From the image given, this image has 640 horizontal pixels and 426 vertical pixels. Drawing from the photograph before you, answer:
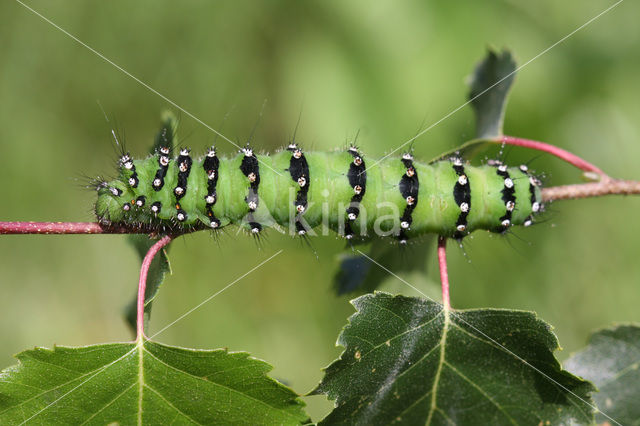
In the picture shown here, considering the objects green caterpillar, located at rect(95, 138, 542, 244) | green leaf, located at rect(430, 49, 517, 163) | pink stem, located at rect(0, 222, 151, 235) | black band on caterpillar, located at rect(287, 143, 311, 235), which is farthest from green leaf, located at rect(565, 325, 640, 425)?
pink stem, located at rect(0, 222, 151, 235)

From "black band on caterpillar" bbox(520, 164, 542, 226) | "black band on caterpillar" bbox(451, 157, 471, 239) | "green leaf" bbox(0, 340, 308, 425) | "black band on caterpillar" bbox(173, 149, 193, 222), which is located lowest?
"green leaf" bbox(0, 340, 308, 425)

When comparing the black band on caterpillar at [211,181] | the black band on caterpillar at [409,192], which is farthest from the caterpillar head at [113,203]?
the black band on caterpillar at [409,192]

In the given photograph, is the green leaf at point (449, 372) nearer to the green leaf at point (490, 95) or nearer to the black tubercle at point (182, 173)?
the black tubercle at point (182, 173)

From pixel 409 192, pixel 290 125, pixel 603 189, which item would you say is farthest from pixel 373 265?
pixel 290 125

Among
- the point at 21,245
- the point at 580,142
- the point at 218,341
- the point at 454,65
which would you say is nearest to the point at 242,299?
the point at 218,341

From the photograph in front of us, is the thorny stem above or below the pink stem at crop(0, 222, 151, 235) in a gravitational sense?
above

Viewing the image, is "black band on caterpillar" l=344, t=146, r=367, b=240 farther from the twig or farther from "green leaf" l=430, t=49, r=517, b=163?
the twig
